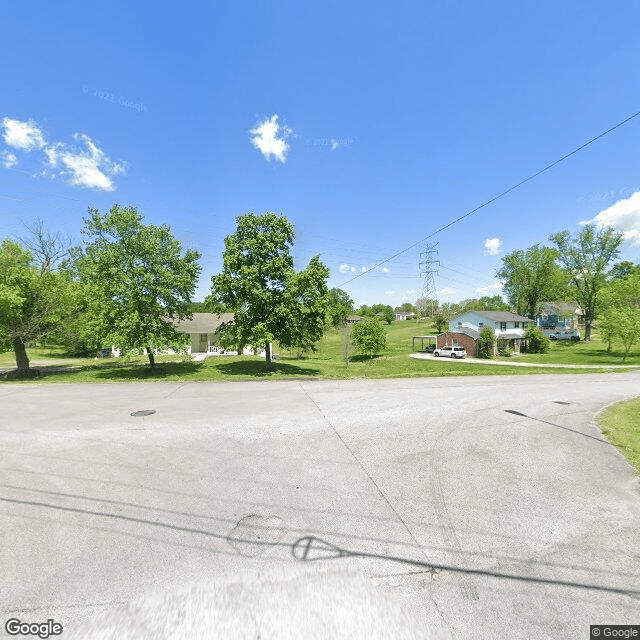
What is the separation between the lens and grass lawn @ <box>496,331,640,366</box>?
35156 millimetres

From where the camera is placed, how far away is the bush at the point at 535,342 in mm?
45781

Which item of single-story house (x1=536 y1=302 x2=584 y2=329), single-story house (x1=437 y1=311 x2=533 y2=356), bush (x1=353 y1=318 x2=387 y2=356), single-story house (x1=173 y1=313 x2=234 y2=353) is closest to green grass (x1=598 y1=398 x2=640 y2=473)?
bush (x1=353 y1=318 x2=387 y2=356)

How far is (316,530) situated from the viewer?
4.80m

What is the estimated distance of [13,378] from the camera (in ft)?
69.3

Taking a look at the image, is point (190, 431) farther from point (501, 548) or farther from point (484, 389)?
point (484, 389)

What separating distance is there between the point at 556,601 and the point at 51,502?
316 inches

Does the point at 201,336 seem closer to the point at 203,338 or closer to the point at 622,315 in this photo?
the point at 203,338

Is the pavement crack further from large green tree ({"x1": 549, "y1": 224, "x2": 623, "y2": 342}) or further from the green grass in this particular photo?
large green tree ({"x1": 549, "y1": 224, "x2": 623, "y2": 342})

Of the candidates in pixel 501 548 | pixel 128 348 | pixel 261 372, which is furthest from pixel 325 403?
pixel 128 348

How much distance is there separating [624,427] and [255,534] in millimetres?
12270

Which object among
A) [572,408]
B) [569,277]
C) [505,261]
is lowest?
[572,408]

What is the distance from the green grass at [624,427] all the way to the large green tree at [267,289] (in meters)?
16.2

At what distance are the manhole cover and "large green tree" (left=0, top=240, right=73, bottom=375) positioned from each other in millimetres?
22866

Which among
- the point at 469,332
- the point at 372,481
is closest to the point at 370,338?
the point at 469,332
